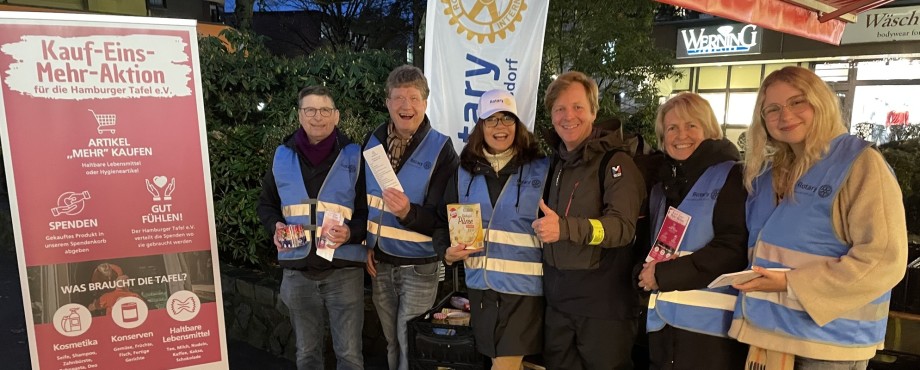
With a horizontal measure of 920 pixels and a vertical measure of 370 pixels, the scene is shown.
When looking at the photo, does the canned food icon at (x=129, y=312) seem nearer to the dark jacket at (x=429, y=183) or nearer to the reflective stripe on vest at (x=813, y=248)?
the dark jacket at (x=429, y=183)

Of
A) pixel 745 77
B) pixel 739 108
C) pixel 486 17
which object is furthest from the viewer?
pixel 739 108

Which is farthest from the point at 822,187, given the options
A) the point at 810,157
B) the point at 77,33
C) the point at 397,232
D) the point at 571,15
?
the point at 571,15

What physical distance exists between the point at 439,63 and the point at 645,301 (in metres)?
2.16

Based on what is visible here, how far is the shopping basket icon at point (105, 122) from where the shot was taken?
2955 millimetres

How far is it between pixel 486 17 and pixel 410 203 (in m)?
1.60

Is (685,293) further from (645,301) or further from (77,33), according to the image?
(77,33)

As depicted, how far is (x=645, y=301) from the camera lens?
295 cm

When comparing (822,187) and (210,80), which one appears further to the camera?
(210,80)

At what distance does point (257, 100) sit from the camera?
21.9ft

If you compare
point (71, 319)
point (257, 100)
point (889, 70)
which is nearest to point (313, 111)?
point (71, 319)

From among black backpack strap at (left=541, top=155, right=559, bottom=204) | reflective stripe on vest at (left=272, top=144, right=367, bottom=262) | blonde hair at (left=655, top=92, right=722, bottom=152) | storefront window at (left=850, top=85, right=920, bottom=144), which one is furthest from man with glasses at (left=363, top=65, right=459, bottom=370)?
storefront window at (left=850, top=85, right=920, bottom=144)

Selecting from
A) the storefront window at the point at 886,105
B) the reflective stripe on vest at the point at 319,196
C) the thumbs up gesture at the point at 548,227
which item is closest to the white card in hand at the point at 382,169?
the reflective stripe on vest at the point at 319,196

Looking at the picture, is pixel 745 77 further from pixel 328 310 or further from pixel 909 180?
pixel 328 310

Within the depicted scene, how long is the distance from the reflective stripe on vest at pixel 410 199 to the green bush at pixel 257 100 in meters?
2.26
